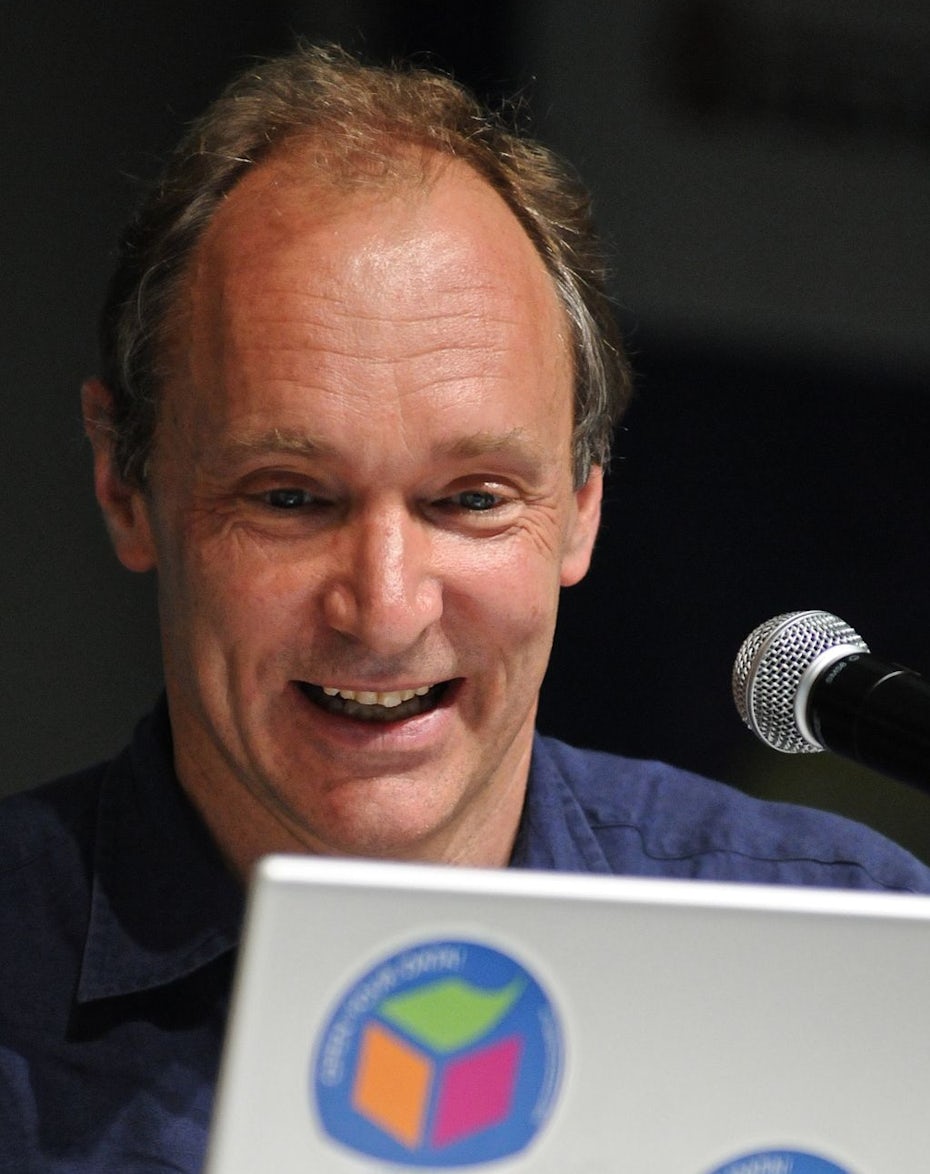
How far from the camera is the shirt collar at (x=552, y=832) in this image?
1612 millimetres

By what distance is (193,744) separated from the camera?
60.4 inches

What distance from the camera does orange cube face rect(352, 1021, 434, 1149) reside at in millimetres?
617

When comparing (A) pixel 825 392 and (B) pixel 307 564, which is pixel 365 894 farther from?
(A) pixel 825 392

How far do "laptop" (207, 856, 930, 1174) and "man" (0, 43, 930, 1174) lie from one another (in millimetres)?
710

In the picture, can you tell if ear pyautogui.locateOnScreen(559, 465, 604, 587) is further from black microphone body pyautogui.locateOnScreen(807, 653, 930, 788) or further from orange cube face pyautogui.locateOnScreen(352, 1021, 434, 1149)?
orange cube face pyautogui.locateOnScreen(352, 1021, 434, 1149)

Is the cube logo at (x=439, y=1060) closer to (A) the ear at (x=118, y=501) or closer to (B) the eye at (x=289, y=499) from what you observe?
(B) the eye at (x=289, y=499)

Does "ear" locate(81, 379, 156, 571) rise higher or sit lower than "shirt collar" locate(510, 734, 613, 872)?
higher

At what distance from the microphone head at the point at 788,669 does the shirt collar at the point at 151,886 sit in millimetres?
588

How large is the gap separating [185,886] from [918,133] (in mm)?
1554

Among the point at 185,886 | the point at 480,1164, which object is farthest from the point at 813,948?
the point at 185,886

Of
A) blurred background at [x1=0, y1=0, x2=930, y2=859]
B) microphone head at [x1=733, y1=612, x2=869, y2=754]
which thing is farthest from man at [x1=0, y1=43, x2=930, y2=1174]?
blurred background at [x1=0, y1=0, x2=930, y2=859]

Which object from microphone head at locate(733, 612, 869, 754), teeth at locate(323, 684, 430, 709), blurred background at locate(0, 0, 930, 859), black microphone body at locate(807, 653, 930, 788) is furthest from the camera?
blurred background at locate(0, 0, 930, 859)

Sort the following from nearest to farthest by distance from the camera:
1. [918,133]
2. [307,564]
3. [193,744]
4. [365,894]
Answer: [365,894], [307,564], [193,744], [918,133]

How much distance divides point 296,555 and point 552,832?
1.46 ft
